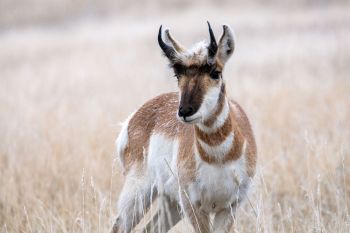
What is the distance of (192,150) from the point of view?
16.0 feet

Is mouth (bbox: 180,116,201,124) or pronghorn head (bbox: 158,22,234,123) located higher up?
pronghorn head (bbox: 158,22,234,123)

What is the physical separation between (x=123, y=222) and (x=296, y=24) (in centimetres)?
1630

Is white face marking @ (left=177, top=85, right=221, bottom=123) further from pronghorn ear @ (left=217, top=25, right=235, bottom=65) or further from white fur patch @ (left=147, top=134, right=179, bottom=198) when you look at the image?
white fur patch @ (left=147, top=134, right=179, bottom=198)

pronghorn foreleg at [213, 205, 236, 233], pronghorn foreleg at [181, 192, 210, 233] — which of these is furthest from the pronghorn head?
pronghorn foreleg at [213, 205, 236, 233]

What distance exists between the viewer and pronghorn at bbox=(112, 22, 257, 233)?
14.5 feet

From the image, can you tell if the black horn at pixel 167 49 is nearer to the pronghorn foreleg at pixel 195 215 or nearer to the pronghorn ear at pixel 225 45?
the pronghorn ear at pixel 225 45

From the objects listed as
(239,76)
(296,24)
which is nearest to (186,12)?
(296,24)

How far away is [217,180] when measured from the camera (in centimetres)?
466

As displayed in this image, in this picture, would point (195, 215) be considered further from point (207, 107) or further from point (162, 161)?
point (207, 107)

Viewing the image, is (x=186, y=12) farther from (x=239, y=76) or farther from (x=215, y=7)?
(x=239, y=76)

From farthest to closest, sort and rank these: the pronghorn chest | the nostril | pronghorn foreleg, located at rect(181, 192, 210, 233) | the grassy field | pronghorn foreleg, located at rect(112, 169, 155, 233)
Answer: the grassy field
pronghorn foreleg, located at rect(112, 169, 155, 233)
pronghorn foreleg, located at rect(181, 192, 210, 233)
the pronghorn chest
the nostril

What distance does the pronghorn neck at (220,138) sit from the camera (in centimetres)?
461

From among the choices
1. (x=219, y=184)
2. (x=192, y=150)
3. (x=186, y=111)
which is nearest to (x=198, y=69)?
(x=186, y=111)

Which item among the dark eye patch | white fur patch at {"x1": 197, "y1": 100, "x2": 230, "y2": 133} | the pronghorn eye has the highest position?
the dark eye patch
